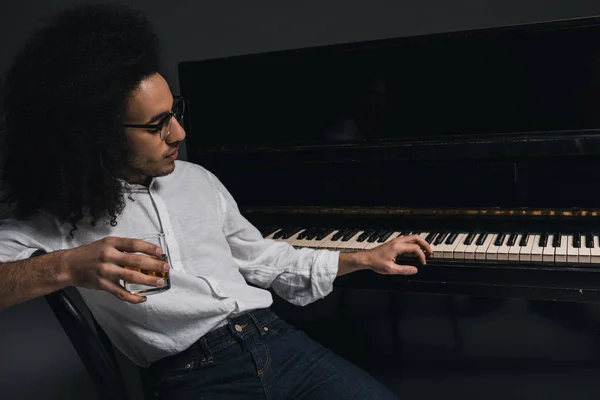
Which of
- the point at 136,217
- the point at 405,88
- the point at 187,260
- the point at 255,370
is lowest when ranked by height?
the point at 255,370

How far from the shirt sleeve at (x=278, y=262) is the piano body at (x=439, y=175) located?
28 centimetres

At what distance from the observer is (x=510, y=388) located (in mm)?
1999

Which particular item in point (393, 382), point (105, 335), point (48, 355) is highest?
point (105, 335)

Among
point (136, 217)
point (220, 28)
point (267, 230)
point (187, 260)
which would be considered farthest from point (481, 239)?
point (220, 28)

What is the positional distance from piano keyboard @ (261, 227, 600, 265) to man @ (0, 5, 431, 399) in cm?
24

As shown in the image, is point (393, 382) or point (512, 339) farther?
point (393, 382)

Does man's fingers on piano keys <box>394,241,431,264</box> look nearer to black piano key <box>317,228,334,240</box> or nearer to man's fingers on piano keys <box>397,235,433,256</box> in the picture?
man's fingers on piano keys <box>397,235,433,256</box>

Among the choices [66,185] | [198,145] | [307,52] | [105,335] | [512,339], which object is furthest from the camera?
[198,145]

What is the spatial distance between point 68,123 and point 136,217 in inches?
10.4

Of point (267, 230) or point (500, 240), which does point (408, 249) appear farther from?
point (267, 230)

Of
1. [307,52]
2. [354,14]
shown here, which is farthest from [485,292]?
[354,14]

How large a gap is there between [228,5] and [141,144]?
1678 mm

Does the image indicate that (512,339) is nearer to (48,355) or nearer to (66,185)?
(66,185)

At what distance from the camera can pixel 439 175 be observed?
2.03 m
